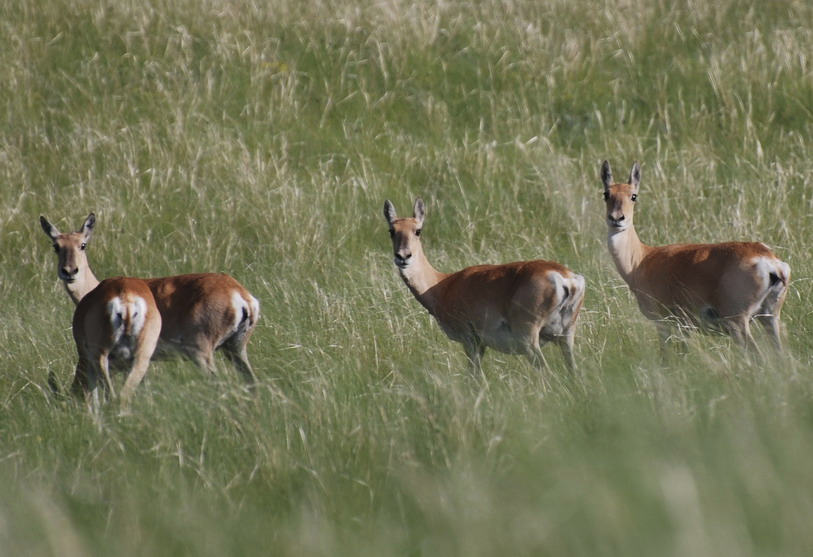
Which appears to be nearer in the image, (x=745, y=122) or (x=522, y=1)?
(x=745, y=122)

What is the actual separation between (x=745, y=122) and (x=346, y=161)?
3971 millimetres

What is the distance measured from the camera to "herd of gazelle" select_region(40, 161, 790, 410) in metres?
6.24

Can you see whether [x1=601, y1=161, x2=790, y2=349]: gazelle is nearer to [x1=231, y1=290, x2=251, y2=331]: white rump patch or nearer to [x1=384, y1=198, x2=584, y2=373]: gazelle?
[x1=384, y1=198, x2=584, y2=373]: gazelle

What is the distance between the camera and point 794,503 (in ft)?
9.98

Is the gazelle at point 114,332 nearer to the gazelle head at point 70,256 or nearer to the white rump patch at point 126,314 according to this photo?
the white rump patch at point 126,314

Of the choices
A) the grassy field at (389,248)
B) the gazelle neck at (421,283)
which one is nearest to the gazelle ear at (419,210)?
the gazelle neck at (421,283)

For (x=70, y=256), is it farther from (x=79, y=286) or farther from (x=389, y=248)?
(x=389, y=248)

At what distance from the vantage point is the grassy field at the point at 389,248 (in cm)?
357

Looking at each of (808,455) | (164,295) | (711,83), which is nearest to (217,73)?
(711,83)

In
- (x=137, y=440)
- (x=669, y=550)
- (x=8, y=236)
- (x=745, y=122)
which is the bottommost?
(x=745, y=122)

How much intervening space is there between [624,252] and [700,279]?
723mm

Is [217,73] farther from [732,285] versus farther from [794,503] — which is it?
[794,503]

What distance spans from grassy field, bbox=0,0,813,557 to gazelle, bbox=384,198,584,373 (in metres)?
0.18

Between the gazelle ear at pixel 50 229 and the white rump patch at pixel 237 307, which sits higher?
the gazelle ear at pixel 50 229
